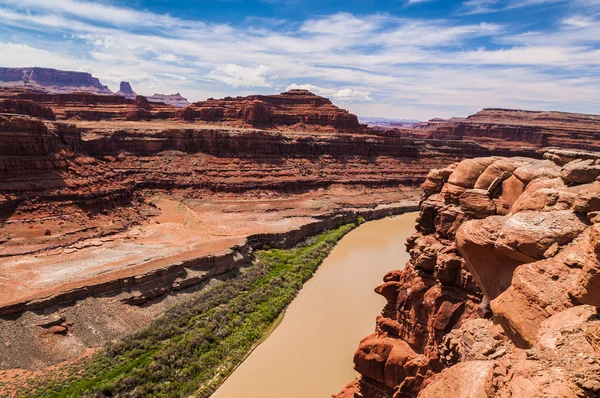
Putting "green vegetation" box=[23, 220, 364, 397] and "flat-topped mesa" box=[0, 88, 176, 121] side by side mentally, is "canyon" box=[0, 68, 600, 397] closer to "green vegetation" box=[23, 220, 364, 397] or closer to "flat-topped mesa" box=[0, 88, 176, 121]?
"flat-topped mesa" box=[0, 88, 176, 121]

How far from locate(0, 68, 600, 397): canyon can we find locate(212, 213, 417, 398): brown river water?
12.6 ft

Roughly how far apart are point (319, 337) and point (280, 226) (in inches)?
759

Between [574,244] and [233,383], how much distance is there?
15107 millimetres

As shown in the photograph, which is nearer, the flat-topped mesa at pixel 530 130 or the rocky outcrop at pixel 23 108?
the rocky outcrop at pixel 23 108

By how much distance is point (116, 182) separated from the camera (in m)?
41.3

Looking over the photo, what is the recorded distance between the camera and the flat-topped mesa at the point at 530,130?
3669 inches

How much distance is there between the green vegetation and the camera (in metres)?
16.0

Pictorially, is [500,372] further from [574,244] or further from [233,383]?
[233,383]

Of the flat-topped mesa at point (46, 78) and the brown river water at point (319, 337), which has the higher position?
the flat-topped mesa at point (46, 78)

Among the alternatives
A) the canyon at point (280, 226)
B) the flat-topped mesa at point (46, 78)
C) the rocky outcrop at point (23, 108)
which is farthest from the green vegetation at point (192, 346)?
the flat-topped mesa at point (46, 78)

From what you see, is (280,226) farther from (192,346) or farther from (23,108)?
(23,108)

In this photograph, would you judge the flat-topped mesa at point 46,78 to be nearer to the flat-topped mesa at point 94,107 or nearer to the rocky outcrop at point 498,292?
the flat-topped mesa at point 94,107

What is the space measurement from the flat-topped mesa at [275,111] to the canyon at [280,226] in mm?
445

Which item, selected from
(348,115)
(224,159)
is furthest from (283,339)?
(348,115)
